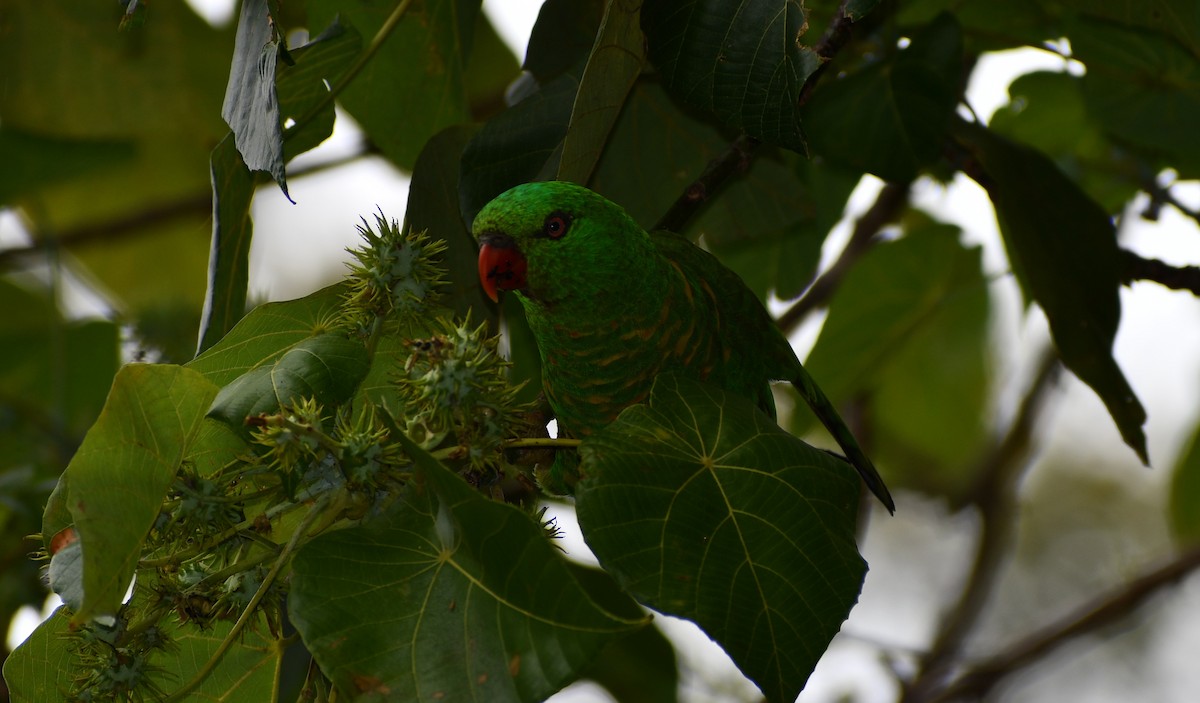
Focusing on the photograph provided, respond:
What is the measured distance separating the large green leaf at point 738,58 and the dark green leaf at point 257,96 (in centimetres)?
55

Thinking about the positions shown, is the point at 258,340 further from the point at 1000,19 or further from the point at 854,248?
the point at 854,248

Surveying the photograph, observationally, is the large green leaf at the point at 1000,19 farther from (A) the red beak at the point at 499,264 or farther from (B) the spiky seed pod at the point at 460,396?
(B) the spiky seed pod at the point at 460,396

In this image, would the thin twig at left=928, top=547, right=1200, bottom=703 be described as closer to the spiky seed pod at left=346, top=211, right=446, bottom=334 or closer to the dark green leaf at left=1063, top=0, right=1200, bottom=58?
the dark green leaf at left=1063, top=0, right=1200, bottom=58

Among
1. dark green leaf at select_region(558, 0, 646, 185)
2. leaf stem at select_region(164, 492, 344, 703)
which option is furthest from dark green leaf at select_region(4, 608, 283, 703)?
dark green leaf at select_region(558, 0, 646, 185)

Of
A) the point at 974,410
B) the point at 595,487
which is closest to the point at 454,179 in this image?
the point at 595,487

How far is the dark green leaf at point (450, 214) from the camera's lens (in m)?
1.80

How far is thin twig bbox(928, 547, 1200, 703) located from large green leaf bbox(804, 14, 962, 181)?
179 centimetres

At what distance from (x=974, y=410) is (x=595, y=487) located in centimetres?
322

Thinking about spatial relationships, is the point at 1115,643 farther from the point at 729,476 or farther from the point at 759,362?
the point at 729,476

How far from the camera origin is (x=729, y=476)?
4.60 feet

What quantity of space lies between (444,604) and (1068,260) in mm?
1423

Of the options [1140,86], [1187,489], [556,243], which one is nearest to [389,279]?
[556,243]

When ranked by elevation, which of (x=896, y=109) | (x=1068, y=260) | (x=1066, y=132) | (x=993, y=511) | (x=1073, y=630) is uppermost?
(x=896, y=109)

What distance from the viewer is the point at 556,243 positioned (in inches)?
67.9
